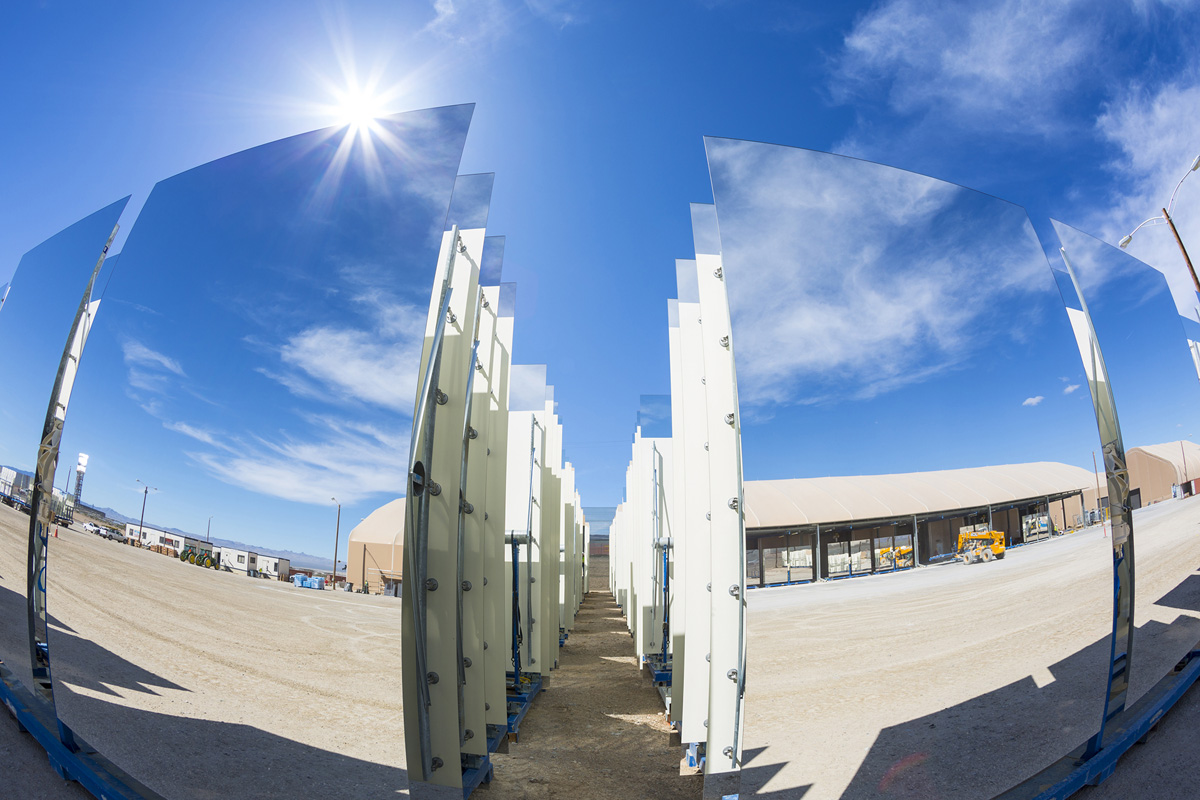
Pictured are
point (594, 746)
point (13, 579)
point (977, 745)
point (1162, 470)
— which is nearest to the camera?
point (977, 745)

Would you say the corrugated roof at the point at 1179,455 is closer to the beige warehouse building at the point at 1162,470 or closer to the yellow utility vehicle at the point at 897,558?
the beige warehouse building at the point at 1162,470

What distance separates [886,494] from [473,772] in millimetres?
3043

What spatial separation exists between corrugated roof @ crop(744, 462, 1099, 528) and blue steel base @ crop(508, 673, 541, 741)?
3.78m

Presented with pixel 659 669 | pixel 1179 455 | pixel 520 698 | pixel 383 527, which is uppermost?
pixel 1179 455

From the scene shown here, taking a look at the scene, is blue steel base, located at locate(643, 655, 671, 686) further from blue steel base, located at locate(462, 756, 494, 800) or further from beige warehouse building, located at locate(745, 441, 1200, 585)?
beige warehouse building, located at locate(745, 441, 1200, 585)

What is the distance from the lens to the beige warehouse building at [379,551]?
2191 mm

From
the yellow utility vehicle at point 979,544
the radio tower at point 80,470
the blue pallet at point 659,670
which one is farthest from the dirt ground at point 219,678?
the blue pallet at point 659,670

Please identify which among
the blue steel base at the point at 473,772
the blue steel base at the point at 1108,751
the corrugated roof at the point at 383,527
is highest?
the corrugated roof at the point at 383,527

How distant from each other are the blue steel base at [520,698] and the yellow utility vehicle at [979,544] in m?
4.17

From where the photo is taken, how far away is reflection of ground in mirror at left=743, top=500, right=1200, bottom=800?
217 cm

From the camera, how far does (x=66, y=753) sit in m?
2.59

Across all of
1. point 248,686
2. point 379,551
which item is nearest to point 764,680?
point 379,551

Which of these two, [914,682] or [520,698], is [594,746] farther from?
[914,682]

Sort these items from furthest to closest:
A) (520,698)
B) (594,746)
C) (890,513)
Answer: (520,698), (594,746), (890,513)
